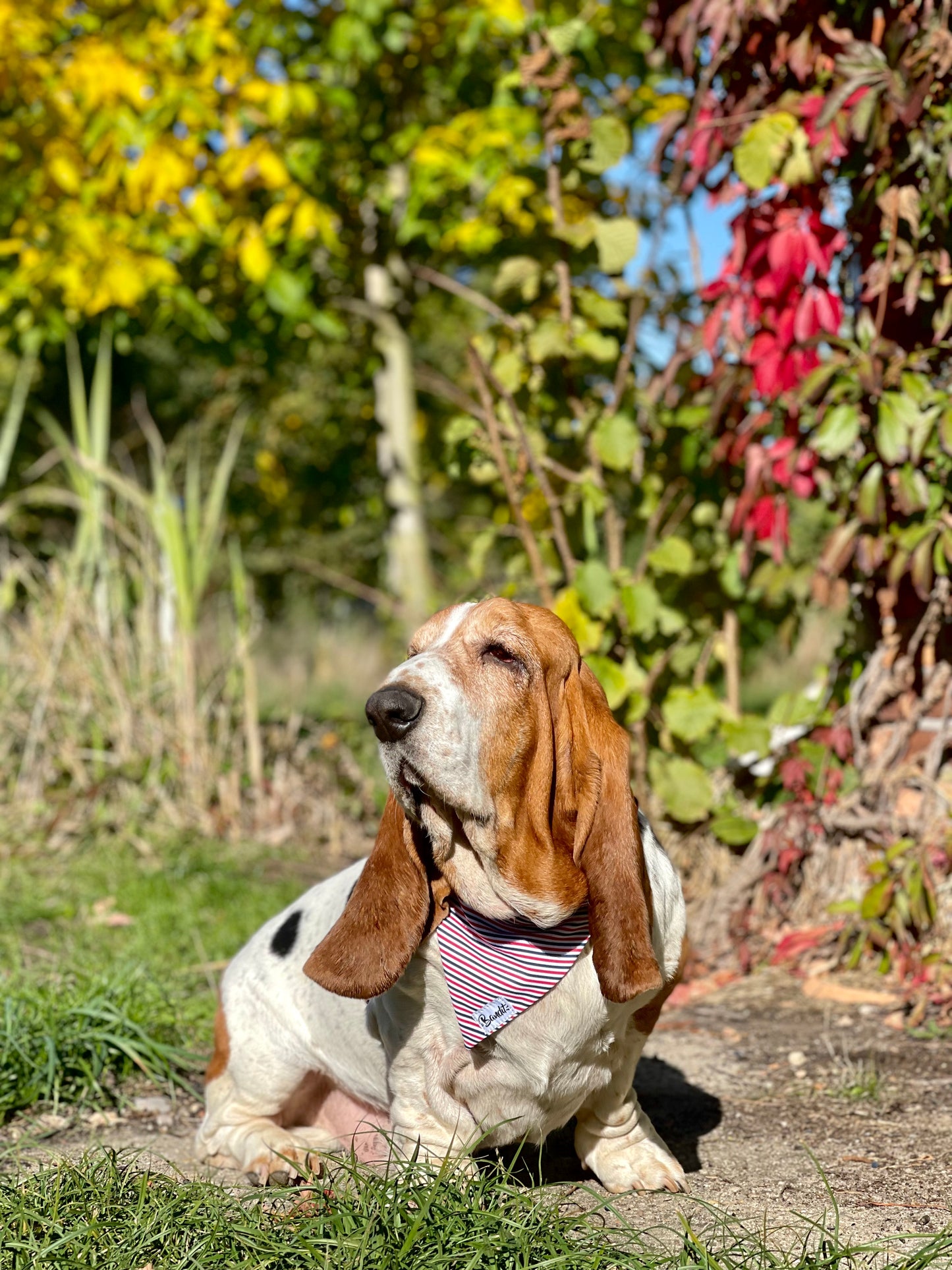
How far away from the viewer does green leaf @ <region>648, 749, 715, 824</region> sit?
449 cm

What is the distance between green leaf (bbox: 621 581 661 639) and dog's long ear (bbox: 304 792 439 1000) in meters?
2.10

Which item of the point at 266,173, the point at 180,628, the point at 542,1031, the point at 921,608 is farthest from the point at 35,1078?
the point at 266,173

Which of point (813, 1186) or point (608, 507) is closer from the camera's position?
point (813, 1186)

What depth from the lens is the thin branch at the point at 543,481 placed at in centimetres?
439

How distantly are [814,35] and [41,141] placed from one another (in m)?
4.90

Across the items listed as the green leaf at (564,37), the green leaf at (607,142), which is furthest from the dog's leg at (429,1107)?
the green leaf at (564,37)

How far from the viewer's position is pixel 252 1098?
2.89 metres

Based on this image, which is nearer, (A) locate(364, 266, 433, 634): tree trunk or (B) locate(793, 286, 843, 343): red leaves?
(B) locate(793, 286, 843, 343): red leaves

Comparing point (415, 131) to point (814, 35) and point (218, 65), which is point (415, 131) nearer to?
point (218, 65)

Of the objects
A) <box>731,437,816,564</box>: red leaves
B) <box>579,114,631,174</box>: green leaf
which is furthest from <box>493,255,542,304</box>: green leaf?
<box>731,437,816,564</box>: red leaves

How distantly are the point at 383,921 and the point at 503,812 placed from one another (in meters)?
0.33

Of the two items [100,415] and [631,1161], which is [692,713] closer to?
[631,1161]

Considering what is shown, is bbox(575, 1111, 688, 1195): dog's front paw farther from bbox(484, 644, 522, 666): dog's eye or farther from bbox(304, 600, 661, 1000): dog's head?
bbox(484, 644, 522, 666): dog's eye

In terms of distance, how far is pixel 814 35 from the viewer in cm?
405
